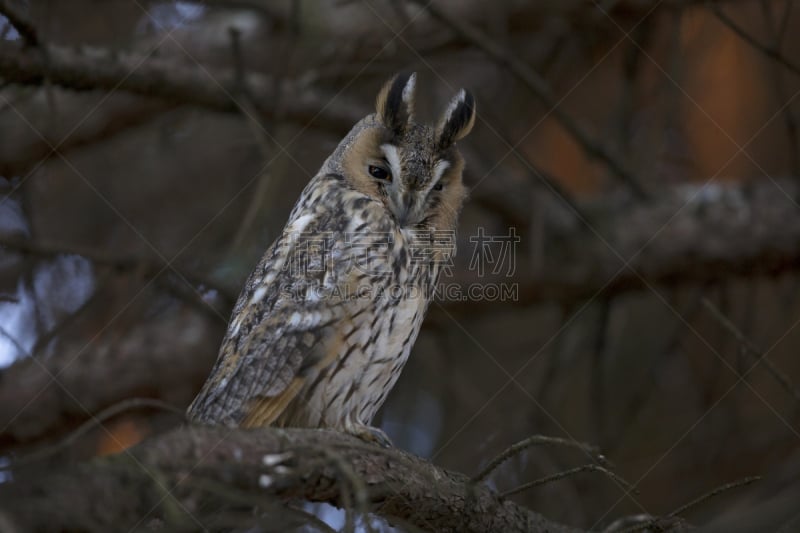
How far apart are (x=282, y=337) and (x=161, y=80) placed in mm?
1376

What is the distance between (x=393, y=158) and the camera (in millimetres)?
2889

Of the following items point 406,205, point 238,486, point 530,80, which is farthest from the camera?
point 530,80

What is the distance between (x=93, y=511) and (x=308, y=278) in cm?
143

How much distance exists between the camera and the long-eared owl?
8.80ft

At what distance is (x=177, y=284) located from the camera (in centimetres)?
381

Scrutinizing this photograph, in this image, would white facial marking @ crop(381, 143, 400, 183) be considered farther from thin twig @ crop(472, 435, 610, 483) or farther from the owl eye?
thin twig @ crop(472, 435, 610, 483)

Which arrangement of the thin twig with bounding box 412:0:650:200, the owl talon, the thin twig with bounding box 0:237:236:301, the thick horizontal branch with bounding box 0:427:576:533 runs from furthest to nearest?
1. the thin twig with bounding box 412:0:650:200
2. the thin twig with bounding box 0:237:236:301
3. the owl talon
4. the thick horizontal branch with bounding box 0:427:576:533

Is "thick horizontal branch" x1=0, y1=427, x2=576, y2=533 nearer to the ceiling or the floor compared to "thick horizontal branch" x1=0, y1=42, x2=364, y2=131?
nearer to the floor

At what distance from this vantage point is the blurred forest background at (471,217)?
3756 mm

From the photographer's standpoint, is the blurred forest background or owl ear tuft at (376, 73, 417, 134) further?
the blurred forest background

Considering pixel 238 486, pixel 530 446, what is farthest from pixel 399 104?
pixel 238 486

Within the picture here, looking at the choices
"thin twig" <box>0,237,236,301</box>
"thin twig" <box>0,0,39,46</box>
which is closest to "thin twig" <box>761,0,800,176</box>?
"thin twig" <box>0,237,236,301</box>

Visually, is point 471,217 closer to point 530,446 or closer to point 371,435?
point 371,435

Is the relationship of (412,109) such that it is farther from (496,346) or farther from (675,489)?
(675,489)
